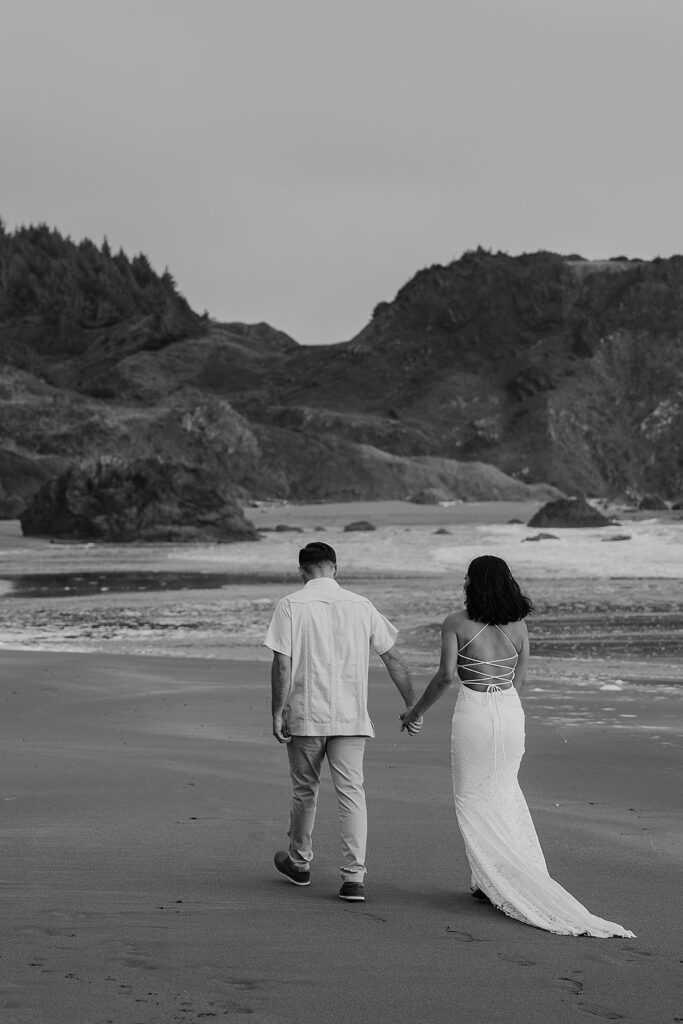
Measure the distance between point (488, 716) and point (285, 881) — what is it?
1.09 meters

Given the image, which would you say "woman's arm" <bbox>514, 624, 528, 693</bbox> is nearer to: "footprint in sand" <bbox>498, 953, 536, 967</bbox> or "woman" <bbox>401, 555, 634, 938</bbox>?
"woman" <bbox>401, 555, 634, 938</bbox>

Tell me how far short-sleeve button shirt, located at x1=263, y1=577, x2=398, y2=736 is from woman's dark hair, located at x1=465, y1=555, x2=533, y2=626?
47 cm

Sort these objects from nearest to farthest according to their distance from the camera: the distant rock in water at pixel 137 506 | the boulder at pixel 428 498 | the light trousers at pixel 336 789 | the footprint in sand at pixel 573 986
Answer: the footprint in sand at pixel 573 986, the light trousers at pixel 336 789, the distant rock in water at pixel 137 506, the boulder at pixel 428 498

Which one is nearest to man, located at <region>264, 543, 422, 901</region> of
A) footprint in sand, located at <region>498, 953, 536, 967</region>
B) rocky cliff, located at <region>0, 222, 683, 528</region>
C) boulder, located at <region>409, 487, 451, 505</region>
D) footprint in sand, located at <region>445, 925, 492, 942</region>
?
footprint in sand, located at <region>445, 925, 492, 942</region>

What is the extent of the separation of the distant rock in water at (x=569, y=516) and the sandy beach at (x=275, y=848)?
36.1 meters

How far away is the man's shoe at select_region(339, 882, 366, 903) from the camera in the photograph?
205 inches

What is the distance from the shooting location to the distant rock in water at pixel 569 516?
2020 inches

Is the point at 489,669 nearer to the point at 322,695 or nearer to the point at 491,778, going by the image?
the point at 491,778

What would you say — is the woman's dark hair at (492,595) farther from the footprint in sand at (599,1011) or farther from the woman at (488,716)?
the footprint in sand at (599,1011)

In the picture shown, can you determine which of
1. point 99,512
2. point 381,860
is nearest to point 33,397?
point 99,512

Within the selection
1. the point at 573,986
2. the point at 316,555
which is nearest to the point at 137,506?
the point at 316,555

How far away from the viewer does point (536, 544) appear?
40719 millimetres

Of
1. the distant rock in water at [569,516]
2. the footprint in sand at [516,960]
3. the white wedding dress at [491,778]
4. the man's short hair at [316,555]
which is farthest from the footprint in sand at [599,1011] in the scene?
the distant rock in water at [569,516]

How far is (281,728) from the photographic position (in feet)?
18.1
